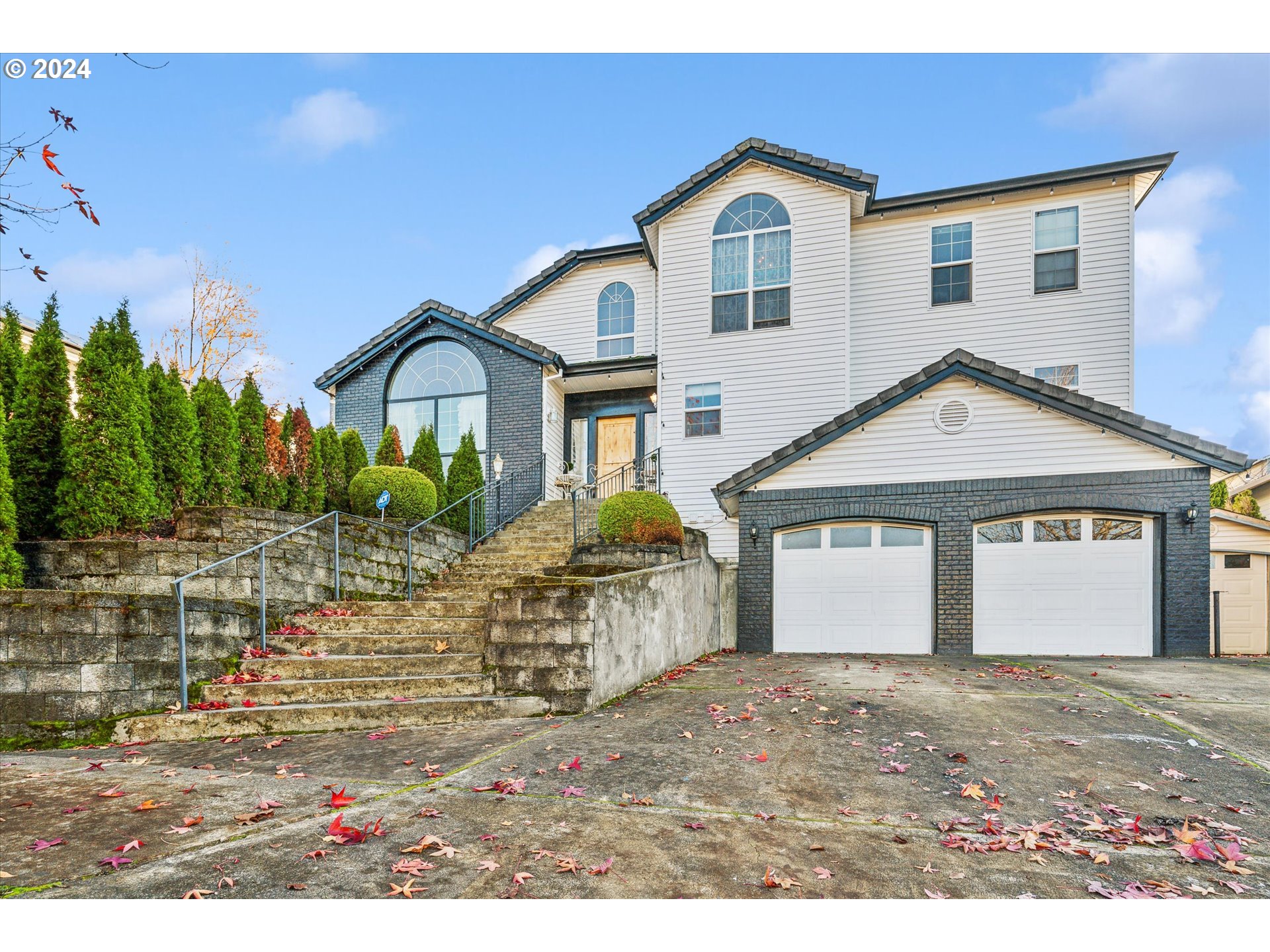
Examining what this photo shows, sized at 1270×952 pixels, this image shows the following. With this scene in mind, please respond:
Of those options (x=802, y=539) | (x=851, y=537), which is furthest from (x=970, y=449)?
(x=802, y=539)

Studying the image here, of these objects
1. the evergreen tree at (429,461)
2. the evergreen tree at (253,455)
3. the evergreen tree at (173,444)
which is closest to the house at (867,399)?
the evergreen tree at (429,461)

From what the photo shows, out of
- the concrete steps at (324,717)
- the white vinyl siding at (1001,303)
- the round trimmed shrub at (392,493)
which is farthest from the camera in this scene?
the white vinyl siding at (1001,303)

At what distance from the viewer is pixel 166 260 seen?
78.0ft

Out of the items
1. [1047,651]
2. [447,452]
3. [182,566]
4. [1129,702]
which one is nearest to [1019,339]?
[1047,651]

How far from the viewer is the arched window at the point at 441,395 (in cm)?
1620

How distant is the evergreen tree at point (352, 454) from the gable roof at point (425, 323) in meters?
4.69

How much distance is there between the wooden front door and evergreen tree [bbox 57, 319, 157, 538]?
1008cm

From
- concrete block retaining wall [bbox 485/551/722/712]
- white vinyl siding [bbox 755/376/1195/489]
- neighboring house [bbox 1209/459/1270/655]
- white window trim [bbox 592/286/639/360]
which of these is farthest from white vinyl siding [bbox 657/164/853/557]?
neighboring house [bbox 1209/459/1270/655]

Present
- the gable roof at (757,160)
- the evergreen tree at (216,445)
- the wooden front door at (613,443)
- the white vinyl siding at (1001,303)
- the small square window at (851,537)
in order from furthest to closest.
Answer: the wooden front door at (613,443) < the gable roof at (757,160) < the white vinyl siding at (1001,303) < the small square window at (851,537) < the evergreen tree at (216,445)

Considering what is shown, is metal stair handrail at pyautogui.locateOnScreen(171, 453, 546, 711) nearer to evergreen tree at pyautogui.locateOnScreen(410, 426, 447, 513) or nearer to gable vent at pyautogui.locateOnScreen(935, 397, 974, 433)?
evergreen tree at pyautogui.locateOnScreen(410, 426, 447, 513)

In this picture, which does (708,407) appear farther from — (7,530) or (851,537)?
(7,530)

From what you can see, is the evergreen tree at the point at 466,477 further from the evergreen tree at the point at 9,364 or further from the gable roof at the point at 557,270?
the evergreen tree at the point at 9,364

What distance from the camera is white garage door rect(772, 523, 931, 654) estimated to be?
11.6 metres

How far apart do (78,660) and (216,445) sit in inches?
153
